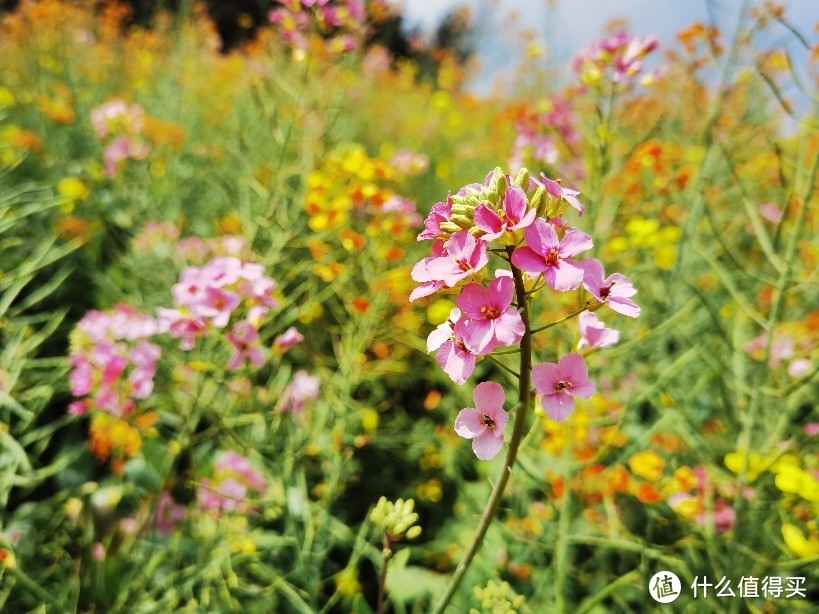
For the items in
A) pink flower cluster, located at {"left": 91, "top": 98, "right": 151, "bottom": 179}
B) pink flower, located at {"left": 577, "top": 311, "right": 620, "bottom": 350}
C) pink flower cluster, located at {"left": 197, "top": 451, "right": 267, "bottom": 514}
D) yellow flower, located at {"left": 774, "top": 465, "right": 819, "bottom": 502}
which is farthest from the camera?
pink flower cluster, located at {"left": 91, "top": 98, "right": 151, "bottom": 179}

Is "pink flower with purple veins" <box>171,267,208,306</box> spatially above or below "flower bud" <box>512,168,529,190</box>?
below

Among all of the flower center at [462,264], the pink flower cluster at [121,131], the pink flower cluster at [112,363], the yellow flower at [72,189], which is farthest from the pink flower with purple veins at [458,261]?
the yellow flower at [72,189]

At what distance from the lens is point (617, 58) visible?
1.33 m

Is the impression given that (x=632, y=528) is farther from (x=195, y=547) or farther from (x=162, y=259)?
(x=162, y=259)

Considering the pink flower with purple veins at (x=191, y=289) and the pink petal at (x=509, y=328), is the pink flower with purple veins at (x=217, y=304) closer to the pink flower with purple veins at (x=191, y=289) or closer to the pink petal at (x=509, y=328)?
the pink flower with purple veins at (x=191, y=289)

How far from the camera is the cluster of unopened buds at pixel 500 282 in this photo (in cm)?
56

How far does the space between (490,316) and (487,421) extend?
4.6 inches

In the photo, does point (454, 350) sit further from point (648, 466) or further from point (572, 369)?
point (648, 466)

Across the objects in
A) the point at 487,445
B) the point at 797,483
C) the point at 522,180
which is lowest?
the point at 797,483

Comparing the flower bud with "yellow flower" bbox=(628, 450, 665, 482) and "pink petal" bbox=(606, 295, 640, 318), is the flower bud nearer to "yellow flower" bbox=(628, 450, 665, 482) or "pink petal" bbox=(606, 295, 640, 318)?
"pink petal" bbox=(606, 295, 640, 318)

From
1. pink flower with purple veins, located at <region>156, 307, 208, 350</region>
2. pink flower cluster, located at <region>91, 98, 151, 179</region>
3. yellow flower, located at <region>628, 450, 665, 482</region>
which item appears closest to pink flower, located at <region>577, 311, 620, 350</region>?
pink flower with purple veins, located at <region>156, 307, 208, 350</region>

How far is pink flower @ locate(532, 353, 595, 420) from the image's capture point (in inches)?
22.7

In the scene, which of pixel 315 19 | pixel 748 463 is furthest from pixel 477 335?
pixel 315 19

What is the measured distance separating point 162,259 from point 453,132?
325cm
